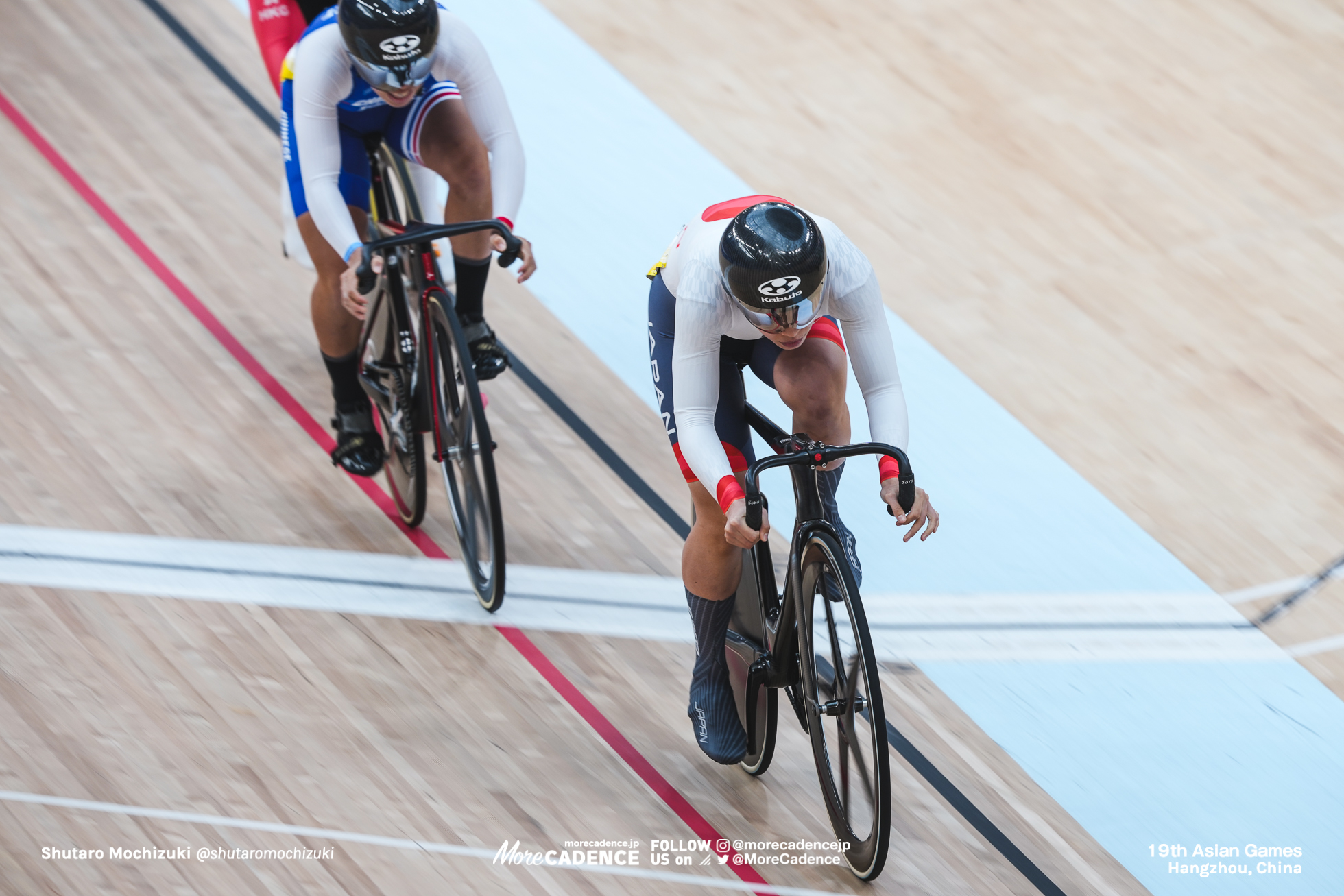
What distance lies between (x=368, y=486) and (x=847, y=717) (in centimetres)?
165

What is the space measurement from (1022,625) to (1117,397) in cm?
94

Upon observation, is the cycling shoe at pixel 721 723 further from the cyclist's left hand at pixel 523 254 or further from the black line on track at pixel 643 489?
the cyclist's left hand at pixel 523 254

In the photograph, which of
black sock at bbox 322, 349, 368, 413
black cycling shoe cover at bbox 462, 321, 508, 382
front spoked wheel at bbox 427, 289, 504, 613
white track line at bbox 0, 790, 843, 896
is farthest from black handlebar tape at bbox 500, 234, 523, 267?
white track line at bbox 0, 790, 843, 896

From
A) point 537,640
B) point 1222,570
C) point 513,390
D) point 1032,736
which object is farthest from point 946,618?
point 513,390

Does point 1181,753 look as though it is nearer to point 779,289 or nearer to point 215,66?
point 779,289

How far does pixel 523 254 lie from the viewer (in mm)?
2979

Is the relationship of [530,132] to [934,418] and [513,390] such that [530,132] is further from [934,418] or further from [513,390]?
[934,418]

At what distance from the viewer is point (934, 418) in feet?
12.9

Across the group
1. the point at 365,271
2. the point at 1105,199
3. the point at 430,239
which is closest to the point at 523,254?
the point at 430,239

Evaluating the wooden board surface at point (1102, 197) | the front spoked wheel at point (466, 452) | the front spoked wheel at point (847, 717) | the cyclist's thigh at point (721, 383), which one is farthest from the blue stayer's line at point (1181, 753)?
the front spoked wheel at point (466, 452)

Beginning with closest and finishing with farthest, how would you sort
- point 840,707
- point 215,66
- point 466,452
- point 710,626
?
point 840,707 → point 710,626 → point 466,452 → point 215,66

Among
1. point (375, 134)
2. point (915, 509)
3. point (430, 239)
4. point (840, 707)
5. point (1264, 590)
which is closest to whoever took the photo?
point (915, 509)

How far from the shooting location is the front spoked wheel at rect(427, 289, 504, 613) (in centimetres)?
297

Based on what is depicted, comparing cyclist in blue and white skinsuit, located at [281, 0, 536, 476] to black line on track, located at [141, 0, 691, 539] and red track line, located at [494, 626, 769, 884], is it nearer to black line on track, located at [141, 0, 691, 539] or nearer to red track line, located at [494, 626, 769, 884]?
black line on track, located at [141, 0, 691, 539]
